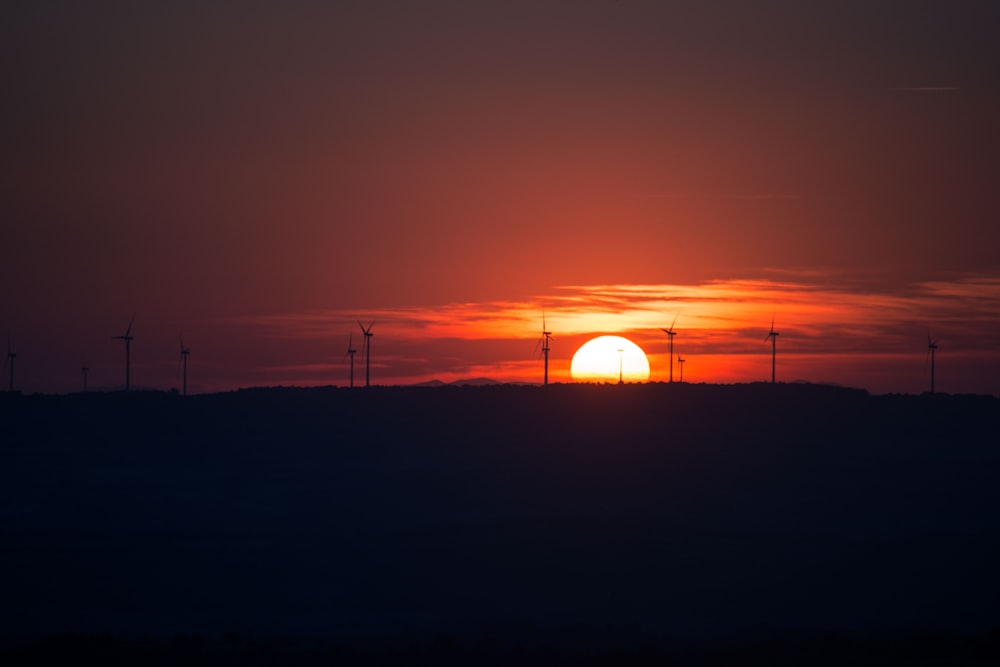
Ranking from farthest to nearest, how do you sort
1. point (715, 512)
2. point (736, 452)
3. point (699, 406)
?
1. point (699, 406)
2. point (736, 452)
3. point (715, 512)

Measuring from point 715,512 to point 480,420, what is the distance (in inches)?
1318

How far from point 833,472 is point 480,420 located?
111 feet

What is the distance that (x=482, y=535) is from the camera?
312 feet

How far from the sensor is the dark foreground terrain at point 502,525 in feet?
232

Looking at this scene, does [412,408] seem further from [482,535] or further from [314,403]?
[482,535]

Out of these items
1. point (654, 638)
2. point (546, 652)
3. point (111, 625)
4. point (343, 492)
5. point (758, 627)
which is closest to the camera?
point (546, 652)

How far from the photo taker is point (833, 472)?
364 feet

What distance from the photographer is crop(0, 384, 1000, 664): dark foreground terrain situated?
232ft

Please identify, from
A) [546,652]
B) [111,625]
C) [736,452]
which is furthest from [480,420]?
[546,652]

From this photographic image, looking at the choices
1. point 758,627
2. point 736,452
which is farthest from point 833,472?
point 758,627

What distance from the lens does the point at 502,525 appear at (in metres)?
97.5

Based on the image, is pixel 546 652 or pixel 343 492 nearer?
pixel 546 652

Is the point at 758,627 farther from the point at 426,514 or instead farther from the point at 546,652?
the point at 426,514

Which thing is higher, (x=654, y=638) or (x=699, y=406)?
(x=699, y=406)
